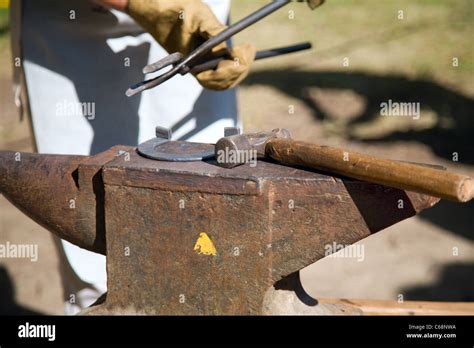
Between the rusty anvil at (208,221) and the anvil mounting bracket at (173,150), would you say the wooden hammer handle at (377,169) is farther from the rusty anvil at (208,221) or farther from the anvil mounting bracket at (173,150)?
the anvil mounting bracket at (173,150)

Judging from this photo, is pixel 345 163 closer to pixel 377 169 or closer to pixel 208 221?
pixel 377 169

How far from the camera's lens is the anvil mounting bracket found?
156 centimetres

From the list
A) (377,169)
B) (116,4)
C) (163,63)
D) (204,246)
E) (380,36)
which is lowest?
(204,246)

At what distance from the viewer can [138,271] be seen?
1.56 metres

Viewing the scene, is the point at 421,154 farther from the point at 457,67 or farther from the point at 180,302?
the point at 180,302

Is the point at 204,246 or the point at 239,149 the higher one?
the point at 239,149

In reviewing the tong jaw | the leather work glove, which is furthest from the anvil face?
the leather work glove

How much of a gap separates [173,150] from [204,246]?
242 millimetres

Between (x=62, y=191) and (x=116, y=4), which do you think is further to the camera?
(x=116, y=4)

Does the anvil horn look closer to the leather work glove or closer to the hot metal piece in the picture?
the hot metal piece

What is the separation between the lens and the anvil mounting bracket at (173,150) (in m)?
1.56

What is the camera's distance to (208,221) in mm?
1475

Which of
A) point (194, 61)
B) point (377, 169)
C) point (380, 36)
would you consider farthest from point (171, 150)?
point (380, 36)

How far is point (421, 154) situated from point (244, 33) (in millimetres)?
1923
